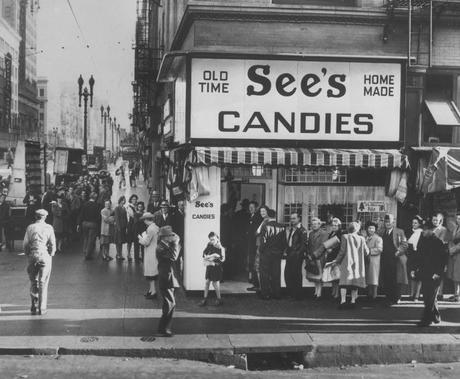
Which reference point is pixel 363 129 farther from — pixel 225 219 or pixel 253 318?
pixel 253 318

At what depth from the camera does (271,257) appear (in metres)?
13.2

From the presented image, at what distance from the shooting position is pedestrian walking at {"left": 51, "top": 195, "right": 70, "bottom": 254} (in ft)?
62.9

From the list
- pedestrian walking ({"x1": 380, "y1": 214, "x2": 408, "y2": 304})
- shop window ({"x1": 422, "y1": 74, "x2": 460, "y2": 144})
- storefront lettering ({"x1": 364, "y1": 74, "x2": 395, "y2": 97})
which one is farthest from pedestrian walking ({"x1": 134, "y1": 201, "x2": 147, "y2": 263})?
shop window ({"x1": 422, "y1": 74, "x2": 460, "y2": 144})

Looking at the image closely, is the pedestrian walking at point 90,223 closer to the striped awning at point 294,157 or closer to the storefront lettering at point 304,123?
the striped awning at point 294,157

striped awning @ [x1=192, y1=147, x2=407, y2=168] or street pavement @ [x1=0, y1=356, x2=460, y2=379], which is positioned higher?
striped awning @ [x1=192, y1=147, x2=407, y2=168]

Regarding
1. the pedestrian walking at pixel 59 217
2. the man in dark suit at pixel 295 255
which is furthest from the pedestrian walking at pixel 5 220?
the man in dark suit at pixel 295 255

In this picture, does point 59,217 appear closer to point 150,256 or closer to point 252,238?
point 150,256

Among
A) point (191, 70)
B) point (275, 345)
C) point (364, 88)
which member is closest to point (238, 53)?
point (191, 70)

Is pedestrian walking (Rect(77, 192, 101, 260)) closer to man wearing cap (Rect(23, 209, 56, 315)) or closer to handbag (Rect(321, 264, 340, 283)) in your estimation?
man wearing cap (Rect(23, 209, 56, 315))

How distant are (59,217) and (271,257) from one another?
8733 mm

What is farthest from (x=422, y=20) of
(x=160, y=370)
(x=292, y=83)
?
(x=160, y=370)

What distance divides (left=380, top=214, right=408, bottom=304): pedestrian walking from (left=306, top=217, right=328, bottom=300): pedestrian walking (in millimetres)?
1254

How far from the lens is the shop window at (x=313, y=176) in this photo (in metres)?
14.3

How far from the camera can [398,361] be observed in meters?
9.82
